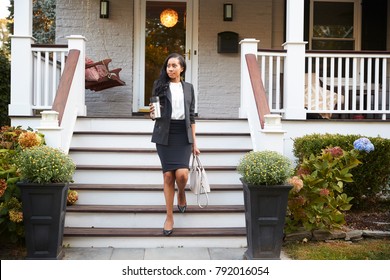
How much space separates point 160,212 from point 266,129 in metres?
1.37

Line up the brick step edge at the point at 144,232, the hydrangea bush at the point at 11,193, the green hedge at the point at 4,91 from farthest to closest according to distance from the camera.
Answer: the green hedge at the point at 4,91 < the brick step edge at the point at 144,232 < the hydrangea bush at the point at 11,193

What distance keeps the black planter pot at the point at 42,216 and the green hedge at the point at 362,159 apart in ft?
9.91

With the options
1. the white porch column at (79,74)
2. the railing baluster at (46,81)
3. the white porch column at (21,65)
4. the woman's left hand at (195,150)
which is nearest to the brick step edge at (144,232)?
the woman's left hand at (195,150)

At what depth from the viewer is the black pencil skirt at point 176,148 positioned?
15.2 feet

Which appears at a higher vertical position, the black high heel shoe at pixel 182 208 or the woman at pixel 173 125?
the woman at pixel 173 125

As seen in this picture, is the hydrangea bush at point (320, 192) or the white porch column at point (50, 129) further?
the white porch column at point (50, 129)

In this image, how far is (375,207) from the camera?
6324 mm

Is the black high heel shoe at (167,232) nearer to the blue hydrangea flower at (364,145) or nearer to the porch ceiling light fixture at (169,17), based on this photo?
the blue hydrangea flower at (364,145)

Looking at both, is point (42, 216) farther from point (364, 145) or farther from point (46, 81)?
point (364, 145)

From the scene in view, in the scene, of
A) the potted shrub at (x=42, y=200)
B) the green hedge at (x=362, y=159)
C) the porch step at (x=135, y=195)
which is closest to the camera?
the potted shrub at (x=42, y=200)

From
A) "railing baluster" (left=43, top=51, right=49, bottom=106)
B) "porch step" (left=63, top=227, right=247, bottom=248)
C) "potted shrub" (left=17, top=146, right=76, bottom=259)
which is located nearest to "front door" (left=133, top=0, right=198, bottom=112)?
"railing baluster" (left=43, top=51, right=49, bottom=106)

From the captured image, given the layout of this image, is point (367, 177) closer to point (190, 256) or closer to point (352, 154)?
point (352, 154)

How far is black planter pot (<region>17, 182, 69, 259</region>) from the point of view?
408 cm
